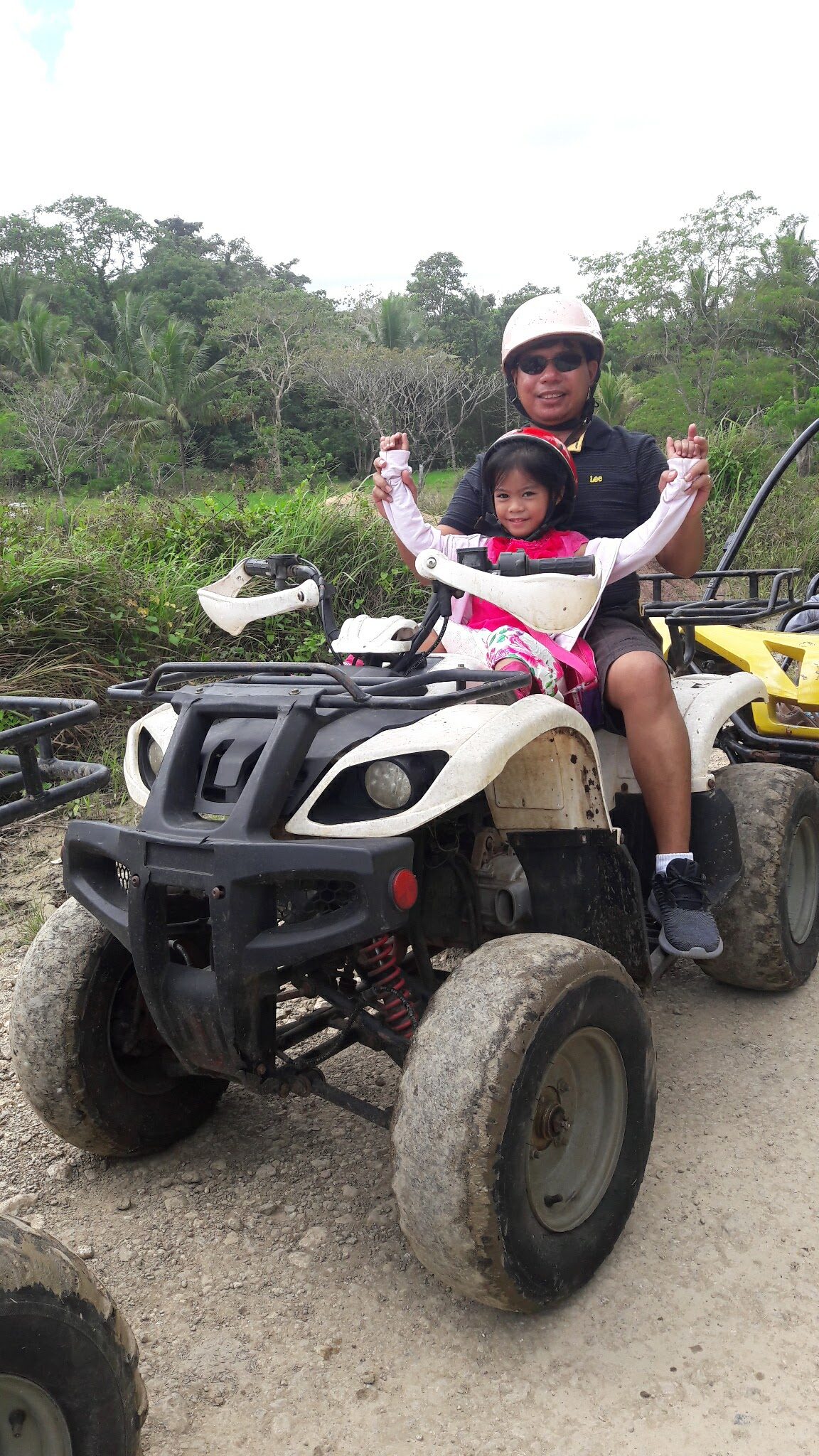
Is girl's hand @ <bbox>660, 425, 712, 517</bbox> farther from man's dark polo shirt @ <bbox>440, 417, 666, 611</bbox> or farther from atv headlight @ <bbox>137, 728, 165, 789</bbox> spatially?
atv headlight @ <bbox>137, 728, 165, 789</bbox>

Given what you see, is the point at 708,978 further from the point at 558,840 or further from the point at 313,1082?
the point at 313,1082

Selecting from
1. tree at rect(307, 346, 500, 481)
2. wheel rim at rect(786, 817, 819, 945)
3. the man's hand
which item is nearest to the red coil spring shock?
the man's hand

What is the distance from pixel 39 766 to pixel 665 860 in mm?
1915

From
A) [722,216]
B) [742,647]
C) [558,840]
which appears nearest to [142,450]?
[722,216]

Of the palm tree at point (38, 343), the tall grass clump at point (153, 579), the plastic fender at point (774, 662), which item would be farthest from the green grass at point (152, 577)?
the palm tree at point (38, 343)

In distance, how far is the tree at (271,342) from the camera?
39.9 metres

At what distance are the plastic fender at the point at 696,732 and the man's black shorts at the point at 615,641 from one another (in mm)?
81

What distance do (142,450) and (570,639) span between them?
4003 centimetres

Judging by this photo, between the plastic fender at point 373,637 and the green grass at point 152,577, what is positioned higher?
the plastic fender at point 373,637

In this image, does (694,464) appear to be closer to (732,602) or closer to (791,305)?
(732,602)

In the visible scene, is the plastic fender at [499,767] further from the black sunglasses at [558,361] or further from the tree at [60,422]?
the tree at [60,422]

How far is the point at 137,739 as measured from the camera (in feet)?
9.53

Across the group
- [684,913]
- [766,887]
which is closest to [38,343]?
[766,887]

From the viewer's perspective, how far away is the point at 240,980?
2.22 m
